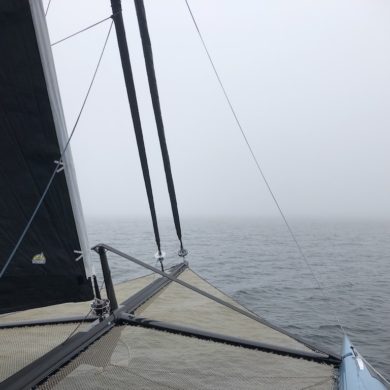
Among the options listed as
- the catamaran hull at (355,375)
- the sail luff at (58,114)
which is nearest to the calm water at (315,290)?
the catamaran hull at (355,375)

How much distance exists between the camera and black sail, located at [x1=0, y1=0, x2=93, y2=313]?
3.01 m

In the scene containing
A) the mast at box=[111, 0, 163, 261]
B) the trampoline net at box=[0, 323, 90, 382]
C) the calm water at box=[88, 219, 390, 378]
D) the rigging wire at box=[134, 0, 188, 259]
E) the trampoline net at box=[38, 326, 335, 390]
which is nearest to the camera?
the trampoline net at box=[38, 326, 335, 390]

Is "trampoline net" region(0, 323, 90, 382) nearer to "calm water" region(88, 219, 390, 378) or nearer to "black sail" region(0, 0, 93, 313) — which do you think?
"black sail" region(0, 0, 93, 313)

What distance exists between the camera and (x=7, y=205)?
3125 mm

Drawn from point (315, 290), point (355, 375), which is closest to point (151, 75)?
point (355, 375)

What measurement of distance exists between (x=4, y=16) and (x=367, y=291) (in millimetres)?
15606

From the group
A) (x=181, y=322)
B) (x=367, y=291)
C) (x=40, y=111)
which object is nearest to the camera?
(x=40, y=111)

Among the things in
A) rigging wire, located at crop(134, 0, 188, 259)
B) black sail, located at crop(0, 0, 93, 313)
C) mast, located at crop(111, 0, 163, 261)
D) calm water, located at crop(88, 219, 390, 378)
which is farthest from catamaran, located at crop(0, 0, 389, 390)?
calm water, located at crop(88, 219, 390, 378)

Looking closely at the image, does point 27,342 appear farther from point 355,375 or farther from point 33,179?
point 355,375

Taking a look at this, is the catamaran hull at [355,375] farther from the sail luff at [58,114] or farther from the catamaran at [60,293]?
the sail luff at [58,114]

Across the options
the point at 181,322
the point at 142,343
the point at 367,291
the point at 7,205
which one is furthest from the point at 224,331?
the point at 367,291

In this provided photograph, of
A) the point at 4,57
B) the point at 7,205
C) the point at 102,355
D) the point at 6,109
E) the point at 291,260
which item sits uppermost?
the point at 4,57

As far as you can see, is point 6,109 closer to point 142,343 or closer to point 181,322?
point 142,343

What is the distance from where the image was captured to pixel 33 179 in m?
3.23
